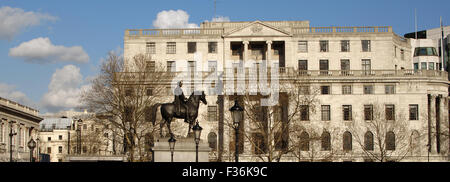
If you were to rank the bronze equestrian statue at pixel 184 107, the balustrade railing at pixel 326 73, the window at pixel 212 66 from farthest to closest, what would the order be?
1. the window at pixel 212 66
2. the balustrade railing at pixel 326 73
3. the bronze equestrian statue at pixel 184 107

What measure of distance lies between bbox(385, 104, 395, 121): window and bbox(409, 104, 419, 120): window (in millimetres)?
2210

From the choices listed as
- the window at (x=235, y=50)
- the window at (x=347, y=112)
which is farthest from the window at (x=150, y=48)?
the window at (x=347, y=112)

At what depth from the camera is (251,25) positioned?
84250 mm

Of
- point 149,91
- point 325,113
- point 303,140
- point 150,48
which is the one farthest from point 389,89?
point 149,91

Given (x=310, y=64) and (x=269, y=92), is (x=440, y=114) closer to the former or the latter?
(x=310, y=64)

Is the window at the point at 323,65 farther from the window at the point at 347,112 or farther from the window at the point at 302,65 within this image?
the window at the point at 347,112

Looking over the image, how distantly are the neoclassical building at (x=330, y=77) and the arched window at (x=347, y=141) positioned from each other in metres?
0.12

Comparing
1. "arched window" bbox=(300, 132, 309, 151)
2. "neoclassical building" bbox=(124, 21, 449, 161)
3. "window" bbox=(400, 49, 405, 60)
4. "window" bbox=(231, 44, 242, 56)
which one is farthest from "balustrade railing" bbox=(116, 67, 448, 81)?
"arched window" bbox=(300, 132, 309, 151)

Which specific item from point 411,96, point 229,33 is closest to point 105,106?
point 229,33

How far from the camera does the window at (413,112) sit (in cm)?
8244

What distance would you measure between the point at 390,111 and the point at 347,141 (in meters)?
6.48

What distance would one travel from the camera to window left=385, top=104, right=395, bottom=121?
269 ft
